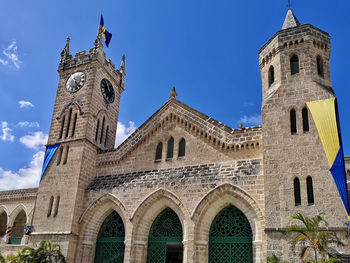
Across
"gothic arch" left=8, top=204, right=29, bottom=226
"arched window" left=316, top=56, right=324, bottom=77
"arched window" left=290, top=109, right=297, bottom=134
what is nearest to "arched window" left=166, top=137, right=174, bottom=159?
"arched window" left=290, top=109, right=297, bottom=134

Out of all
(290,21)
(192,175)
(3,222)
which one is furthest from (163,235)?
(3,222)

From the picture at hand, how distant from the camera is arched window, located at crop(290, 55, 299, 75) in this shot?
16469 mm

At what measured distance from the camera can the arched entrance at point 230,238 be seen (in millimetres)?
15492

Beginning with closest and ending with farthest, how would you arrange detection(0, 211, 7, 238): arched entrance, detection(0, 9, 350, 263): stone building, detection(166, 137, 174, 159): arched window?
detection(0, 9, 350, 263): stone building, detection(166, 137, 174, 159): arched window, detection(0, 211, 7, 238): arched entrance

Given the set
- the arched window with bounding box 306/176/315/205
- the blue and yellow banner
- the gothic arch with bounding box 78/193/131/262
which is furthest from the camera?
the gothic arch with bounding box 78/193/131/262

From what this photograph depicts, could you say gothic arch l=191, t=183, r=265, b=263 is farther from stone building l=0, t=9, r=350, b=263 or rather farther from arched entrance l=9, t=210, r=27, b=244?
arched entrance l=9, t=210, r=27, b=244

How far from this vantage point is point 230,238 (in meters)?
15.9

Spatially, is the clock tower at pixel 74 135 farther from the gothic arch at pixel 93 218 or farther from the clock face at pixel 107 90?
the gothic arch at pixel 93 218

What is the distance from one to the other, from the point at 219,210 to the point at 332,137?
6085 mm

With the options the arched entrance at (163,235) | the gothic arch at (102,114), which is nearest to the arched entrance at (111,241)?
the arched entrance at (163,235)

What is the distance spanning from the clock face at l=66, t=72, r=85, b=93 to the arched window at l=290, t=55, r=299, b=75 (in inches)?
514

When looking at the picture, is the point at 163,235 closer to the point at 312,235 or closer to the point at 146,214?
the point at 146,214

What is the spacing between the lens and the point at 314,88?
15.5 m

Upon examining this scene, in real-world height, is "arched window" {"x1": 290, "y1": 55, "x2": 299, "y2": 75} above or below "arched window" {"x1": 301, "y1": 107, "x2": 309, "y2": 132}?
above
